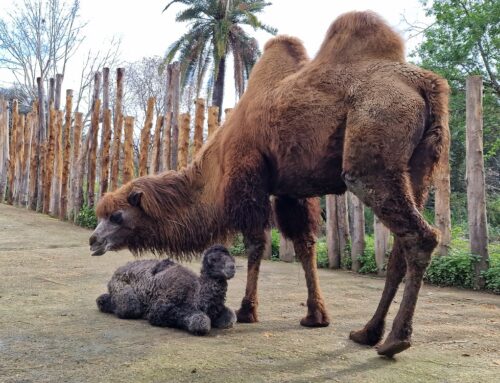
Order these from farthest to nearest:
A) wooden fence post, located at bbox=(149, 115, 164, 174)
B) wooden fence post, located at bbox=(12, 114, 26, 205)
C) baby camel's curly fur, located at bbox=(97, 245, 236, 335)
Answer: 1. wooden fence post, located at bbox=(12, 114, 26, 205)
2. wooden fence post, located at bbox=(149, 115, 164, 174)
3. baby camel's curly fur, located at bbox=(97, 245, 236, 335)

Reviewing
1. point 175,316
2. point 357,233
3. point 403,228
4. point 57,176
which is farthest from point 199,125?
point 403,228

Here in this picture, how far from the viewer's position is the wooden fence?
7.30m

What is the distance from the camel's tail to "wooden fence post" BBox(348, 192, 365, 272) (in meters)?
4.52

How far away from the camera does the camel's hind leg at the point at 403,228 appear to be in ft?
11.6

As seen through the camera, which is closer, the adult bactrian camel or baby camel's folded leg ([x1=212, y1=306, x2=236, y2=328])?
the adult bactrian camel

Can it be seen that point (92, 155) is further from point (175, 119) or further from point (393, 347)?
point (393, 347)

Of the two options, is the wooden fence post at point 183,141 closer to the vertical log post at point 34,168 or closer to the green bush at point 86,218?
the green bush at point 86,218

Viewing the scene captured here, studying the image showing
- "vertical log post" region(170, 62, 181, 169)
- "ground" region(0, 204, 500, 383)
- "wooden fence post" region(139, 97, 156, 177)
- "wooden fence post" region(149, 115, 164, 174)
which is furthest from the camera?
"wooden fence post" region(139, 97, 156, 177)

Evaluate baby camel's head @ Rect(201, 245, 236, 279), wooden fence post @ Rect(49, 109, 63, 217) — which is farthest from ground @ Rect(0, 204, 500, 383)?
wooden fence post @ Rect(49, 109, 63, 217)

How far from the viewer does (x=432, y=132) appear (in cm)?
388

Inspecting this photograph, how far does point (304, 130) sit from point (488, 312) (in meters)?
3.03

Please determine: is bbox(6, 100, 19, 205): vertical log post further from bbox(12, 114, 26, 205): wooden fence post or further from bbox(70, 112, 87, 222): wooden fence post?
bbox(70, 112, 87, 222): wooden fence post

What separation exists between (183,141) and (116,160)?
6.90ft

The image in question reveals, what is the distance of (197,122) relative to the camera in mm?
11000
